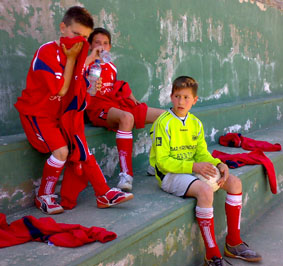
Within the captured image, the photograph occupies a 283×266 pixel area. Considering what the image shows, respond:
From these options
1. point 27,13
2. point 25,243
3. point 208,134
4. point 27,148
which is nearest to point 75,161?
point 27,148

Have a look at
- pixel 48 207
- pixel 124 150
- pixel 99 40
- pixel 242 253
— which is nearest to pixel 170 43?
pixel 99 40

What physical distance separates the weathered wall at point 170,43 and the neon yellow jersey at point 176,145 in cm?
104

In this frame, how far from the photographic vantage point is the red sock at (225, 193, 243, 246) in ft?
9.34

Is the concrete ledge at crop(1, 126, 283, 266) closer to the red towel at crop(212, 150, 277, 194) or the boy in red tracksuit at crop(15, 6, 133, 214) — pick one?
the boy in red tracksuit at crop(15, 6, 133, 214)

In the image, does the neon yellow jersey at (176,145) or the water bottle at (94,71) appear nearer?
the neon yellow jersey at (176,145)

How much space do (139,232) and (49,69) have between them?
110 cm

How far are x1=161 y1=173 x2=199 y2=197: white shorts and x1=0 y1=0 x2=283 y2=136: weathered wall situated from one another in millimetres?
1143

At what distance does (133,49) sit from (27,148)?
67.6 inches

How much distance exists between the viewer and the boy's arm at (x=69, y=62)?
2.45 m

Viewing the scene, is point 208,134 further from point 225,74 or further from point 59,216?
point 59,216

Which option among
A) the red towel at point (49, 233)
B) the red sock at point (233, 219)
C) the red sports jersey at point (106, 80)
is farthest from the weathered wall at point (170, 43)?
the red sock at point (233, 219)

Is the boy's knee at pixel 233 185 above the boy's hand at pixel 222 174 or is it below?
below

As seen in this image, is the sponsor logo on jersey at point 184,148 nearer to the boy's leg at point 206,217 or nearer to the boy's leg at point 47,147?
the boy's leg at point 206,217

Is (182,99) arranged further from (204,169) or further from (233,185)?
(233,185)
